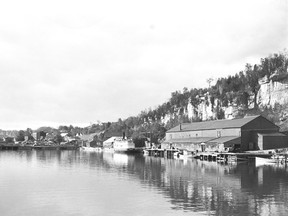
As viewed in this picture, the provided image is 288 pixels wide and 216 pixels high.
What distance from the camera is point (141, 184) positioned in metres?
36.8

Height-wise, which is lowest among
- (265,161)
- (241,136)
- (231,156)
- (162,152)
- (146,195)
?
(146,195)

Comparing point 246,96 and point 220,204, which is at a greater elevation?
point 246,96

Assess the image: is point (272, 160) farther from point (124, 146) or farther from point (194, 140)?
point (124, 146)

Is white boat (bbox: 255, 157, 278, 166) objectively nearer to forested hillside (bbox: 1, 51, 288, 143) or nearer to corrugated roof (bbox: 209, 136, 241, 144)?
corrugated roof (bbox: 209, 136, 241, 144)

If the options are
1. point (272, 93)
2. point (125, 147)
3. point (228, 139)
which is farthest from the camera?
point (272, 93)

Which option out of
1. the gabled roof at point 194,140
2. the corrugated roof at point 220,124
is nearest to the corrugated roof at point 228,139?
the corrugated roof at point 220,124

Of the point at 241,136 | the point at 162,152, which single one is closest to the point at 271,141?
the point at 241,136

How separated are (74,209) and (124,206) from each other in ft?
11.3

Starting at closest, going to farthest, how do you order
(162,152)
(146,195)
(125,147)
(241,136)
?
(146,195)
(241,136)
(162,152)
(125,147)

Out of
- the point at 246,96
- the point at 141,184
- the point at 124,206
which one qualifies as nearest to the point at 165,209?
the point at 124,206

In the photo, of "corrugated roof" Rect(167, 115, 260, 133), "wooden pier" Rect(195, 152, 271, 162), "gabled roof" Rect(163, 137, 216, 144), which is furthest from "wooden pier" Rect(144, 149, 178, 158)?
"wooden pier" Rect(195, 152, 271, 162)

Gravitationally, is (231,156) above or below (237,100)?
below

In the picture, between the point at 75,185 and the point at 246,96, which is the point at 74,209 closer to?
the point at 75,185

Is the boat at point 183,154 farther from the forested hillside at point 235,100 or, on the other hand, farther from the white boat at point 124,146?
the forested hillside at point 235,100
